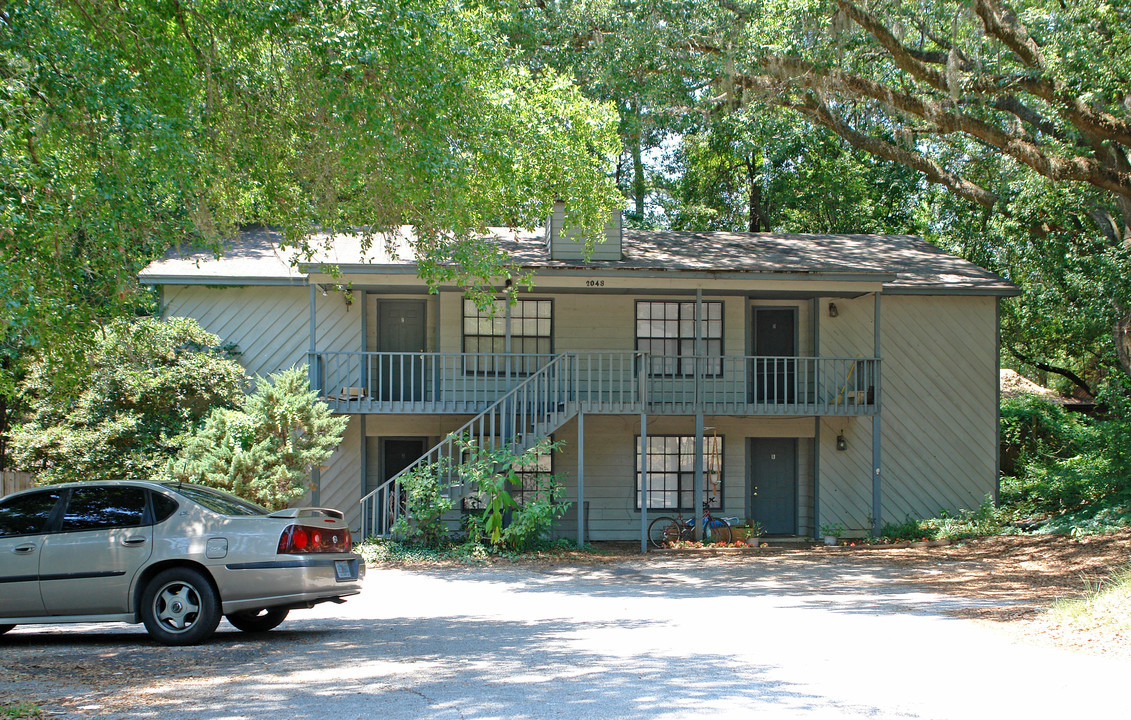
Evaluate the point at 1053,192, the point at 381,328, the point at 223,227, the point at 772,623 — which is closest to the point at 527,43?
the point at 381,328

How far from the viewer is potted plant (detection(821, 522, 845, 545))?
17.9 metres

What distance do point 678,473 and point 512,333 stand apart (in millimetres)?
4309

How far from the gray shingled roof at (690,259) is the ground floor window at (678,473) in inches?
145

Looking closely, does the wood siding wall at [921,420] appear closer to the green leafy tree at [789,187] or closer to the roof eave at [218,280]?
the green leafy tree at [789,187]

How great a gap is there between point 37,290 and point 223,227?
9.50 ft

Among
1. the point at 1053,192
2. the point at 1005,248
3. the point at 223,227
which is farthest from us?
the point at 1005,248

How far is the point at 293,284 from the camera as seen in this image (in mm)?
17703

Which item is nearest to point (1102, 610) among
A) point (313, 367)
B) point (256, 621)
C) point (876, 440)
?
point (256, 621)

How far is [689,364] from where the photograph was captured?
61.6 ft

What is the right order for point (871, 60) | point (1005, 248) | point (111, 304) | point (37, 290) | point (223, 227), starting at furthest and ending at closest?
point (1005, 248) < point (871, 60) < point (223, 227) < point (111, 304) < point (37, 290)

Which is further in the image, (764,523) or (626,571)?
(764,523)

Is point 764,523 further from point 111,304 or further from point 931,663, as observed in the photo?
point 111,304

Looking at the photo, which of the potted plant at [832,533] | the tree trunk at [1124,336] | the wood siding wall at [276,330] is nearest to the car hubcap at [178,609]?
the wood siding wall at [276,330]

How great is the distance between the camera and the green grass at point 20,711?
5.43 meters
